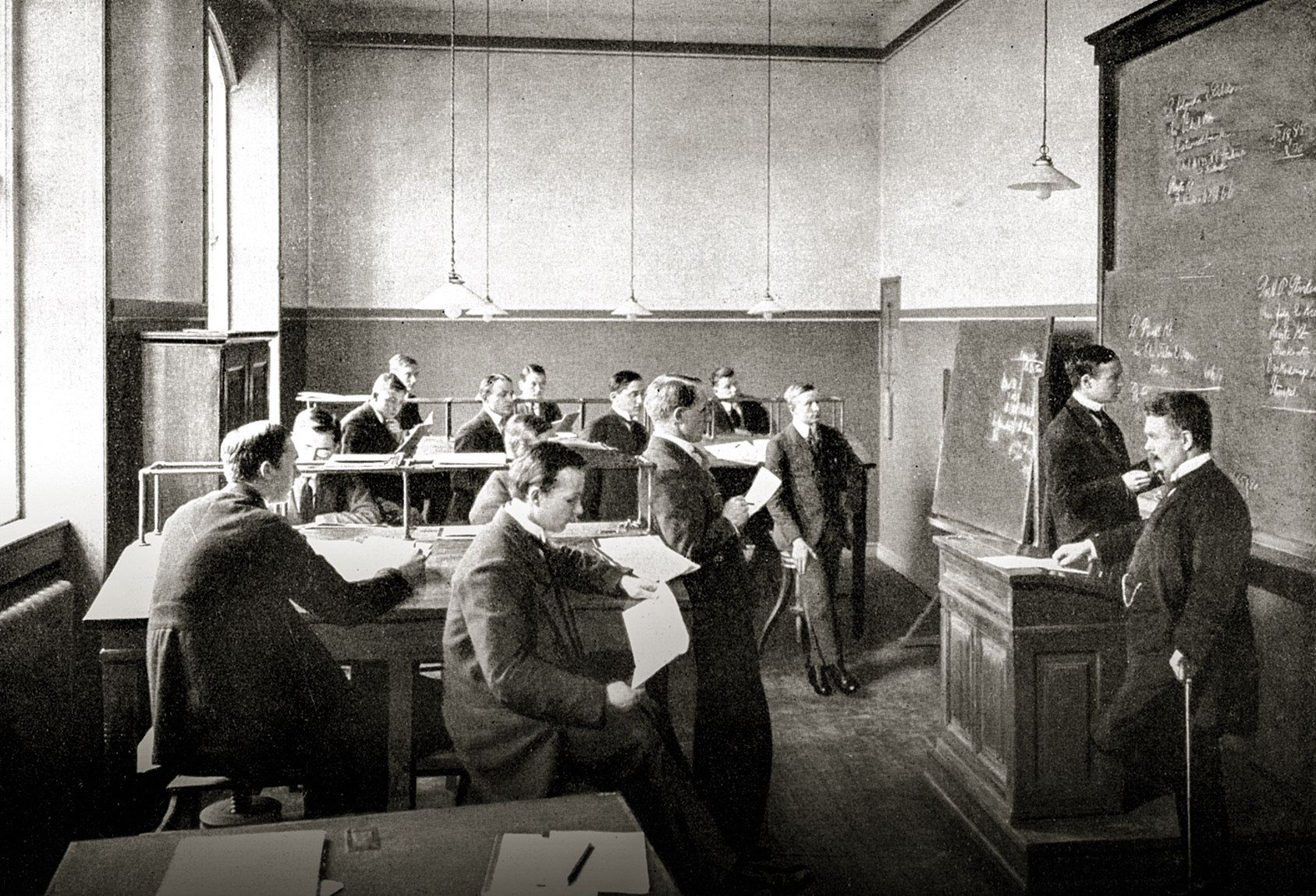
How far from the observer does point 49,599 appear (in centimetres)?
404

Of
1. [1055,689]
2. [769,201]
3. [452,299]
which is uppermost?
[769,201]

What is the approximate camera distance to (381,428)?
22.1ft

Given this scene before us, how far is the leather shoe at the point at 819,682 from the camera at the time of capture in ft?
19.0

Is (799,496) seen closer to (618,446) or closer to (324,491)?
(618,446)

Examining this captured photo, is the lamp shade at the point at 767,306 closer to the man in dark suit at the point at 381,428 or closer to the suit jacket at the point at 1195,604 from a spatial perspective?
the man in dark suit at the point at 381,428

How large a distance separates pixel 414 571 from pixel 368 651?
0.34m

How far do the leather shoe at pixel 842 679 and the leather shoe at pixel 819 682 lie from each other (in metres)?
0.04

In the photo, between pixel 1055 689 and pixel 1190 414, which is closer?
pixel 1190 414

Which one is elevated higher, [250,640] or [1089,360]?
[1089,360]

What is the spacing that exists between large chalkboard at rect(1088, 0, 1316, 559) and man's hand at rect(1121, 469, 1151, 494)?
0.25 m

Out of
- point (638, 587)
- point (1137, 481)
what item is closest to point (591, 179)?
point (1137, 481)

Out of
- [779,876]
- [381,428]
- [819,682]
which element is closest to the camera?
[779,876]

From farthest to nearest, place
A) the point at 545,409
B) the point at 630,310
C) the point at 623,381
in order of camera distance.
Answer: the point at 630,310, the point at 545,409, the point at 623,381

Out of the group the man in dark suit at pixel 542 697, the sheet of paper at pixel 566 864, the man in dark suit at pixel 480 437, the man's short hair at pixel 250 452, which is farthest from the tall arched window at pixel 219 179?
the sheet of paper at pixel 566 864
